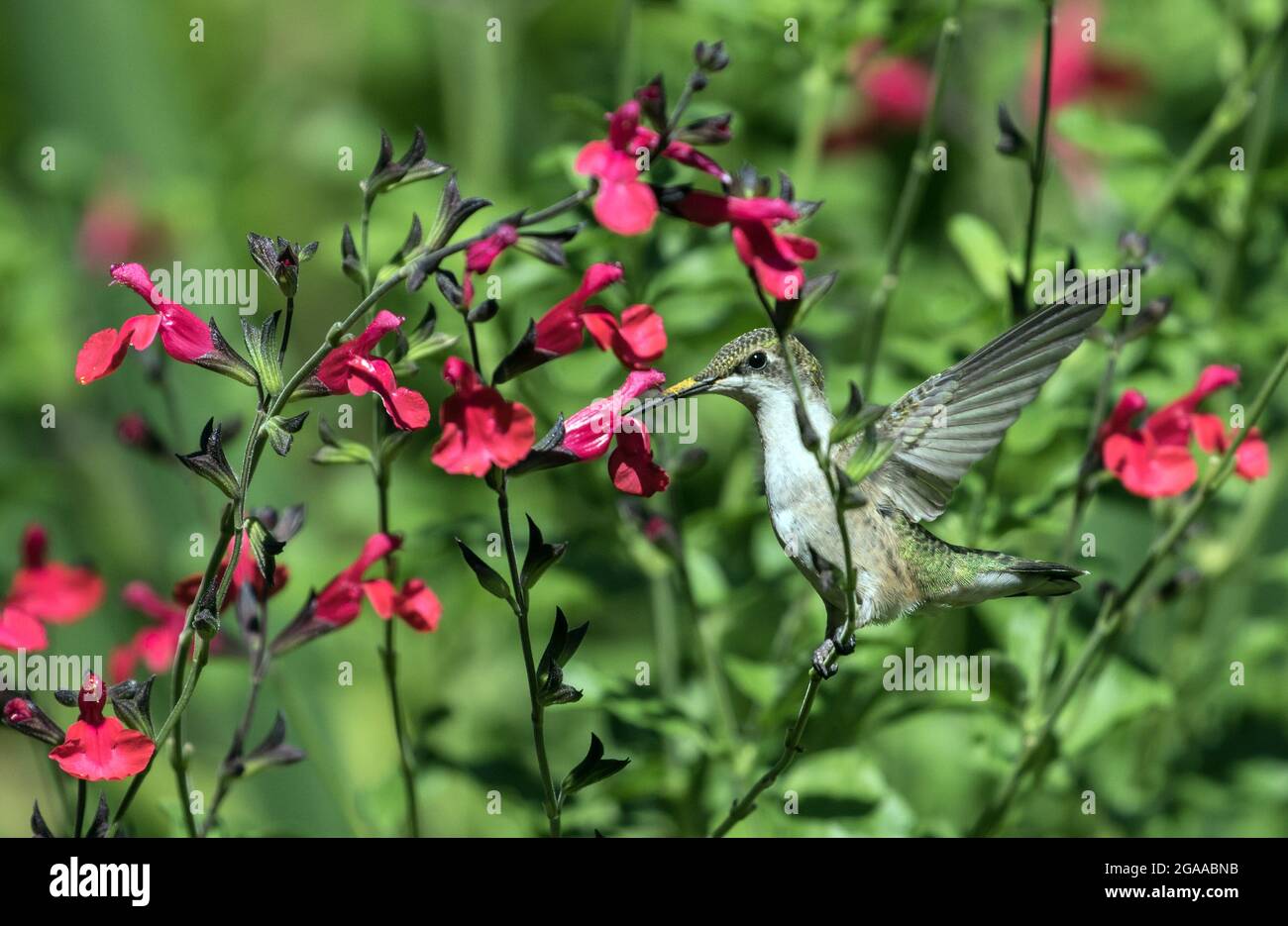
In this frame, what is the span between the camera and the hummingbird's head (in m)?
1.41

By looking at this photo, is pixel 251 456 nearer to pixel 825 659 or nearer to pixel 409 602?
pixel 409 602

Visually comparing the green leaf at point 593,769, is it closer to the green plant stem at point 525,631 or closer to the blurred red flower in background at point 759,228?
the green plant stem at point 525,631

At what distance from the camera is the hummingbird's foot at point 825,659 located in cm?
128

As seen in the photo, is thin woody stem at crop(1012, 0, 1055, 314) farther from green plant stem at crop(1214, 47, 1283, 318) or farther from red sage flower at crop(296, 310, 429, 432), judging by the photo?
red sage flower at crop(296, 310, 429, 432)

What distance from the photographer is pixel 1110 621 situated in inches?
67.5

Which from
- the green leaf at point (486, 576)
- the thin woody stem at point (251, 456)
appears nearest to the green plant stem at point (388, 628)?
the thin woody stem at point (251, 456)

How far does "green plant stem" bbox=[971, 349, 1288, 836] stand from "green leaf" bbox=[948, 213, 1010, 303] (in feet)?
1.37

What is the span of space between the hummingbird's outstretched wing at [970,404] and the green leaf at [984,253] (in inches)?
16.7

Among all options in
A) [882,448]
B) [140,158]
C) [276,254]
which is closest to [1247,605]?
[882,448]

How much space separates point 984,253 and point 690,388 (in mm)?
811

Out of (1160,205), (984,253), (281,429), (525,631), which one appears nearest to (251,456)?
(281,429)

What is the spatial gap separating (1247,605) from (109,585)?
2334 millimetres

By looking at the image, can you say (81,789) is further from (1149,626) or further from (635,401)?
(1149,626)

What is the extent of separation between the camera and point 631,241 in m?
2.05
